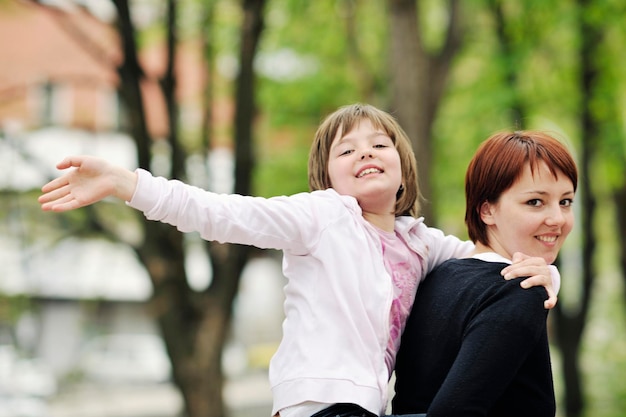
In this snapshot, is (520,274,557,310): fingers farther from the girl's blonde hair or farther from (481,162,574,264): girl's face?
the girl's blonde hair

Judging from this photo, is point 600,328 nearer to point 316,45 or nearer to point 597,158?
point 597,158

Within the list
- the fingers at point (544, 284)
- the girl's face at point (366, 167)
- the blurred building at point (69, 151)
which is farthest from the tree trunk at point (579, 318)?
the fingers at point (544, 284)

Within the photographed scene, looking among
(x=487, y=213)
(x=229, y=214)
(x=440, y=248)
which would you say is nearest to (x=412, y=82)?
(x=440, y=248)

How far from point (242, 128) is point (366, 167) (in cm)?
566

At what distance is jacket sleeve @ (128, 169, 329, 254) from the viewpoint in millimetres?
2309

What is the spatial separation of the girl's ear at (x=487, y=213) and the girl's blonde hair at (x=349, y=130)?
0.33 m

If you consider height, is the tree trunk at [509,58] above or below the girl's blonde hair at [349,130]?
above

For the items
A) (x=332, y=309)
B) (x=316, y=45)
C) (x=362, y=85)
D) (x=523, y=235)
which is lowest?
(x=332, y=309)

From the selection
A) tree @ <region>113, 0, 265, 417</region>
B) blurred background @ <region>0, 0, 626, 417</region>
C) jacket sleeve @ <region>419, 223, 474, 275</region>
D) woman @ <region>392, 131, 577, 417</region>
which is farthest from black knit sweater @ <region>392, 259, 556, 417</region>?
tree @ <region>113, 0, 265, 417</region>

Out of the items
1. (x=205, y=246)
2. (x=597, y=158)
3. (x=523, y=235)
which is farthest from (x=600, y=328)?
(x=523, y=235)

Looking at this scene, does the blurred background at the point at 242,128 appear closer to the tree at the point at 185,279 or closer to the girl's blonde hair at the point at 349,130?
the tree at the point at 185,279

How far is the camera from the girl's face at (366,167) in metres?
2.61

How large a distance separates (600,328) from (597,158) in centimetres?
785

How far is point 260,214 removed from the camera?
2393 millimetres
